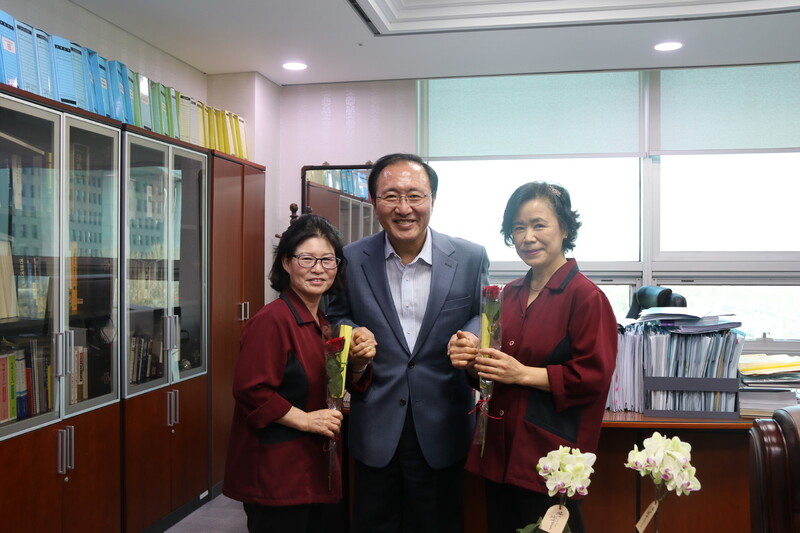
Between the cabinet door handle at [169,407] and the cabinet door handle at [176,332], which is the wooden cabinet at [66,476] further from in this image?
the cabinet door handle at [176,332]

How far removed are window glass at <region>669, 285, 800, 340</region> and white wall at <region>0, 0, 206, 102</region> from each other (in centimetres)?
401

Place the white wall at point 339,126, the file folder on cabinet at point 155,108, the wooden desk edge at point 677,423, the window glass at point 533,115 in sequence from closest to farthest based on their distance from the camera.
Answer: the wooden desk edge at point 677,423, the file folder on cabinet at point 155,108, the window glass at point 533,115, the white wall at point 339,126

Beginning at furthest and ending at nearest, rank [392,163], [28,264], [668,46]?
1. [668,46]
2. [28,264]
3. [392,163]

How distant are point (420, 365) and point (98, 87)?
7.12ft

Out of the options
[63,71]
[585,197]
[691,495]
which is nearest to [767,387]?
[691,495]

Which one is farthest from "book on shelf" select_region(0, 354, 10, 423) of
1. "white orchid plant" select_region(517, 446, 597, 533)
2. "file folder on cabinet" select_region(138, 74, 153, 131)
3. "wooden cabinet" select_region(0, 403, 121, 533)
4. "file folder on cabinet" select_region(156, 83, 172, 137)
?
"white orchid plant" select_region(517, 446, 597, 533)

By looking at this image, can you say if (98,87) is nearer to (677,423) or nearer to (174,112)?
(174,112)

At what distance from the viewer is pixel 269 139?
5.08 meters

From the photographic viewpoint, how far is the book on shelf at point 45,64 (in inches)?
104

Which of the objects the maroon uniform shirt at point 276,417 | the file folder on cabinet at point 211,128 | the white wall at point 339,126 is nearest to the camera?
the maroon uniform shirt at point 276,417

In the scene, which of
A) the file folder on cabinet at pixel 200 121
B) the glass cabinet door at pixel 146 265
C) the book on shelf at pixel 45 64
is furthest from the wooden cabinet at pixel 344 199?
the book on shelf at pixel 45 64

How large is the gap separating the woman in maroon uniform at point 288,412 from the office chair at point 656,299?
234 cm

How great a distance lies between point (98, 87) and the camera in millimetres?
3027

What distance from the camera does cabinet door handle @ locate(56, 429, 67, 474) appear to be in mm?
2680
